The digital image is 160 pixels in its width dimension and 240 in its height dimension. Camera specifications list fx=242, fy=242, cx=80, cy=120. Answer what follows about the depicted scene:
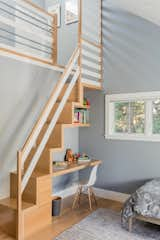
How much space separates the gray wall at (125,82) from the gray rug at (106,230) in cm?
93

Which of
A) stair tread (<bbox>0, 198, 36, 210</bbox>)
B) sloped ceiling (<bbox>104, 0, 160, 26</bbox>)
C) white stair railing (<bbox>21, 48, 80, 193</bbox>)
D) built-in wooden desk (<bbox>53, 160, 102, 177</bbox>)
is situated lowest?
stair tread (<bbox>0, 198, 36, 210</bbox>)

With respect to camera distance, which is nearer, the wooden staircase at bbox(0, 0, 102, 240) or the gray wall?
the wooden staircase at bbox(0, 0, 102, 240)

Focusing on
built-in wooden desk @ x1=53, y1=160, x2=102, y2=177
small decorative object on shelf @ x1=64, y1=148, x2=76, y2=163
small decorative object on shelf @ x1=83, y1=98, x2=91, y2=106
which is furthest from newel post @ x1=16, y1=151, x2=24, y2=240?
small decorative object on shelf @ x1=83, y1=98, x2=91, y2=106

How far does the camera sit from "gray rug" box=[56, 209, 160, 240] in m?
3.03

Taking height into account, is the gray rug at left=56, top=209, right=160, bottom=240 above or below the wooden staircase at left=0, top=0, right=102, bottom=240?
below

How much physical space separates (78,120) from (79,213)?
1.54m

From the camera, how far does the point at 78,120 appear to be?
4.29m

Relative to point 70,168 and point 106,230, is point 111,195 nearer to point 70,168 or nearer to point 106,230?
point 70,168

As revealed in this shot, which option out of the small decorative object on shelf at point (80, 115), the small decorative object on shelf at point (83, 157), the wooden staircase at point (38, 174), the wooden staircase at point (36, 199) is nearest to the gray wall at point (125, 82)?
the small decorative object on shelf at point (83, 157)

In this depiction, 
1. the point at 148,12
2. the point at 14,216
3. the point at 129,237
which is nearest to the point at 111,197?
the point at 129,237

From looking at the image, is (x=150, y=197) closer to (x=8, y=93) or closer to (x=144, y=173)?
(x=144, y=173)

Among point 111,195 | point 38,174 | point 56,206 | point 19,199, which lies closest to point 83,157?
point 111,195

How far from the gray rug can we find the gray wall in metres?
0.93

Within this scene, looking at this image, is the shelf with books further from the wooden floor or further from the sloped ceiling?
the sloped ceiling
